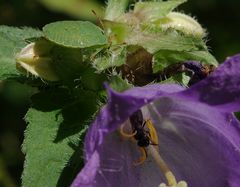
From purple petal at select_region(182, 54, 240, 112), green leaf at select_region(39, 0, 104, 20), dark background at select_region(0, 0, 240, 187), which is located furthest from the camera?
green leaf at select_region(39, 0, 104, 20)

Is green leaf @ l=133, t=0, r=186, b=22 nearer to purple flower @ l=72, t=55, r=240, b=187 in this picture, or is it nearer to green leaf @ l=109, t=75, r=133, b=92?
purple flower @ l=72, t=55, r=240, b=187

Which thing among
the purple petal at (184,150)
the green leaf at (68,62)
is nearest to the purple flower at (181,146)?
the purple petal at (184,150)

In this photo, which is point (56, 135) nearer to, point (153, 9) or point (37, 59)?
point (37, 59)

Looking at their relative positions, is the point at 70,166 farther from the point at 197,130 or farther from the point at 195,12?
the point at 195,12

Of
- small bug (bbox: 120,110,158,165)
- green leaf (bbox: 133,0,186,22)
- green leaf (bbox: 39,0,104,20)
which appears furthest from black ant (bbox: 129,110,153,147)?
green leaf (bbox: 39,0,104,20)

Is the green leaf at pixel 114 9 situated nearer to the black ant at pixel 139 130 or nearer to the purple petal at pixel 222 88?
the black ant at pixel 139 130
